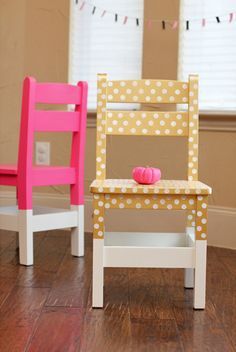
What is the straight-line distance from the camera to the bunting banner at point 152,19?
3174mm

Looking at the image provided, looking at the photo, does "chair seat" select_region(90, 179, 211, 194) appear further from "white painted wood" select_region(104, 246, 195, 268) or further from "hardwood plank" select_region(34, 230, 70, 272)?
"hardwood plank" select_region(34, 230, 70, 272)

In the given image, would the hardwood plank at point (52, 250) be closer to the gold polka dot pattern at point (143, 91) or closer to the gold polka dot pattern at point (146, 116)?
the gold polka dot pattern at point (146, 116)

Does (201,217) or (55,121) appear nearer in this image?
(201,217)

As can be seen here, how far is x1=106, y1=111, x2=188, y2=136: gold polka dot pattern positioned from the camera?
227 centimetres

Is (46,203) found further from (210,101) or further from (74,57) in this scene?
(210,101)

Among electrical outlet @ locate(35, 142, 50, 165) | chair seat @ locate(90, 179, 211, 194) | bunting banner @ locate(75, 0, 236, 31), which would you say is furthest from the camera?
electrical outlet @ locate(35, 142, 50, 165)

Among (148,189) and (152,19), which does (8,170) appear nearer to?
(148,189)

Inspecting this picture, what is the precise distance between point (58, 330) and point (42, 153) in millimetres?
1901

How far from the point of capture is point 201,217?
2.04 m

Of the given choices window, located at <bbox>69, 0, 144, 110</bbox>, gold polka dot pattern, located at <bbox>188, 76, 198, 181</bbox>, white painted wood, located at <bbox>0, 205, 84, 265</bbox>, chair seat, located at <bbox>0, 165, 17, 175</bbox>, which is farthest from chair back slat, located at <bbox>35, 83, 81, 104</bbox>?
gold polka dot pattern, located at <bbox>188, 76, 198, 181</bbox>

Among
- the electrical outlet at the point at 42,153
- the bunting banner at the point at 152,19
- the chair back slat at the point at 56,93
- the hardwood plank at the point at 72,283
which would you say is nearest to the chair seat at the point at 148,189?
the hardwood plank at the point at 72,283

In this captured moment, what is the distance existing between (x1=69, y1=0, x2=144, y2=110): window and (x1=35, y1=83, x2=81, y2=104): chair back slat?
61 cm

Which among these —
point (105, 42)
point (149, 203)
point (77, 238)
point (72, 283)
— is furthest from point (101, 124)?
point (105, 42)

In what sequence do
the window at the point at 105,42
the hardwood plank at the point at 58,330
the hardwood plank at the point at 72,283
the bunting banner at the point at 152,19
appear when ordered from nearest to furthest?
1. the hardwood plank at the point at 58,330
2. the hardwood plank at the point at 72,283
3. the bunting banner at the point at 152,19
4. the window at the point at 105,42
